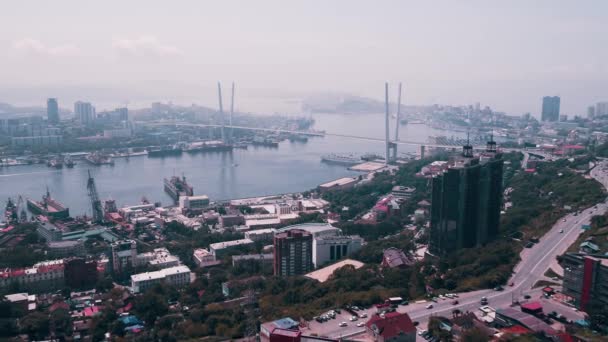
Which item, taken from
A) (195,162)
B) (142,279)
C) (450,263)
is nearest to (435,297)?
(450,263)

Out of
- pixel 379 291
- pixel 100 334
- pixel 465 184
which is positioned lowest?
pixel 100 334

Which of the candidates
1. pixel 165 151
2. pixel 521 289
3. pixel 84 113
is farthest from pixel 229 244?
pixel 84 113

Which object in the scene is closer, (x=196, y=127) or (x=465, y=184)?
(x=465, y=184)

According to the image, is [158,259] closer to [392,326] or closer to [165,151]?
[392,326]

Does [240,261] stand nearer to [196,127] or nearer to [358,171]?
[358,171]

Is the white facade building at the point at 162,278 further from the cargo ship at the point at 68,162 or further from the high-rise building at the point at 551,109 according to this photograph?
the high-rise building at the point at 551,109

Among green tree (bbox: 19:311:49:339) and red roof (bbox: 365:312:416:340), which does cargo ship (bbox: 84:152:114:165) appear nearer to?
green tree (bbox: 19:311:49:339)

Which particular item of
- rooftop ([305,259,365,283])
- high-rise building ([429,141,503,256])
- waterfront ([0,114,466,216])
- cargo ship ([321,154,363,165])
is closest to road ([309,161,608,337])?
high-rise building ([429,141,503,256])
